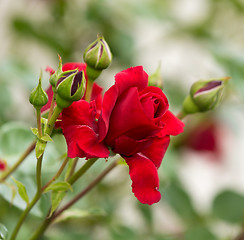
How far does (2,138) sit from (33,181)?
10cm

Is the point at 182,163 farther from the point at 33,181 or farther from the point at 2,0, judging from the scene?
the point at 2,0

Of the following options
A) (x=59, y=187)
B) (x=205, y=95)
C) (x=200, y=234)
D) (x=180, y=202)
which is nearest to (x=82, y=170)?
(x=59, y=187)

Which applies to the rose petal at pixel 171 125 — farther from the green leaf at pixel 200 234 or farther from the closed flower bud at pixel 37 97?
the green leaf at pixel 200 234

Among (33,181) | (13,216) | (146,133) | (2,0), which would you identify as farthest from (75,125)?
(2,0)

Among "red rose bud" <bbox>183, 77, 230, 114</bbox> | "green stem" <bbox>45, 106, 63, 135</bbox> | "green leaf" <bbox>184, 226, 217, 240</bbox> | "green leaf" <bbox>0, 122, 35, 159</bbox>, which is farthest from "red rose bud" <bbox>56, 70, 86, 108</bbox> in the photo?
"green leaf" <bbox>184, 226, 217, 240</bbox>

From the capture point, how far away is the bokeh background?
27.2 inches

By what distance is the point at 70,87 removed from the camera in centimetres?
35

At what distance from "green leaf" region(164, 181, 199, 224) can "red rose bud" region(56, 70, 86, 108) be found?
0.53 metres

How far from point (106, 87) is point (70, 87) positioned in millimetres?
710

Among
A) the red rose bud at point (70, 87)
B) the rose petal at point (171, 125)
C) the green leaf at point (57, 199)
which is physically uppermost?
the red rose bud at point (70, 87)

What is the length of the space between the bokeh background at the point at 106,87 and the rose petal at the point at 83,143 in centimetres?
12

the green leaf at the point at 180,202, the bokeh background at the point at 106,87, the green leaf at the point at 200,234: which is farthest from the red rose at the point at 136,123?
the green leaf at the point at 180,202

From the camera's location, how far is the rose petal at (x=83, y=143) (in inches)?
13.4

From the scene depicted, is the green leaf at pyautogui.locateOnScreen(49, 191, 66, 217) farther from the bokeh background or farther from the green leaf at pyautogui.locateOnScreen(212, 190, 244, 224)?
the green leaf at pyautogui.locateOnScreen(212, 190, 244, 224)
